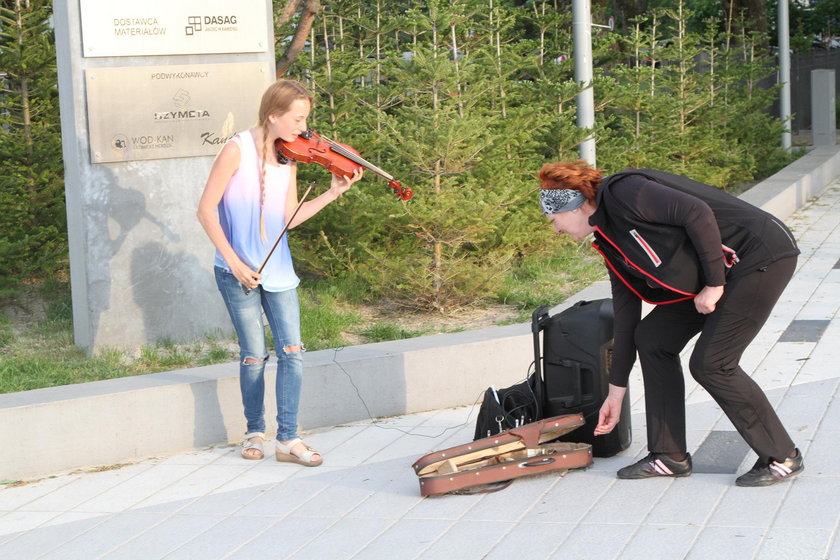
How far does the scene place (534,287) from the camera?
841cm

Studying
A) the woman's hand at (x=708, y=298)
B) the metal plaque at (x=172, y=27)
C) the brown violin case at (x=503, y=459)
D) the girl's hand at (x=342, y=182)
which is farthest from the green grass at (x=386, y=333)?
the woman's hand at (x=708, y=298)

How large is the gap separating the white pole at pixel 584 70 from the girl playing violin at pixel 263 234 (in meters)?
4.77

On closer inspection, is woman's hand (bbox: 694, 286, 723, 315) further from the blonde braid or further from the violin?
the blonde braid

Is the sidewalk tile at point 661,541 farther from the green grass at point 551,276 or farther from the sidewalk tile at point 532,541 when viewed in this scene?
the green grass at point 551,276

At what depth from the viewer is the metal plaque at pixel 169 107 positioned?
655 cm

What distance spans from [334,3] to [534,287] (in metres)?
3.55

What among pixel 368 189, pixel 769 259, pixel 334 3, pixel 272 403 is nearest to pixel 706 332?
pixel 769 259

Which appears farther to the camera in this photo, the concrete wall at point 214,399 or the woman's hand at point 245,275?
the concrete wall at point 214,399

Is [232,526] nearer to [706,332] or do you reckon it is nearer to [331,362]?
[331,362]

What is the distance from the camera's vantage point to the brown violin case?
15.9ft

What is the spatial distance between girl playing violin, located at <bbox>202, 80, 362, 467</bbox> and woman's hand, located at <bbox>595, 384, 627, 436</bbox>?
1373mm

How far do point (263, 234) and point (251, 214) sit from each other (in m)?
0.10

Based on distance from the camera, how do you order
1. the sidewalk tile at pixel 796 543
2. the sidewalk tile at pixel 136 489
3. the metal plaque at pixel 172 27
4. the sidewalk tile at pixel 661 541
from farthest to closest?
the metal plaque at pixel 172 27 < the sidewalk tile at pixel 136 489 < the sidewalk tile at pixel 661 541 < the sidewalk tile at pixel 796 543

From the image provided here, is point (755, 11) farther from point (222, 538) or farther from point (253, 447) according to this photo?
point (222, 538)
